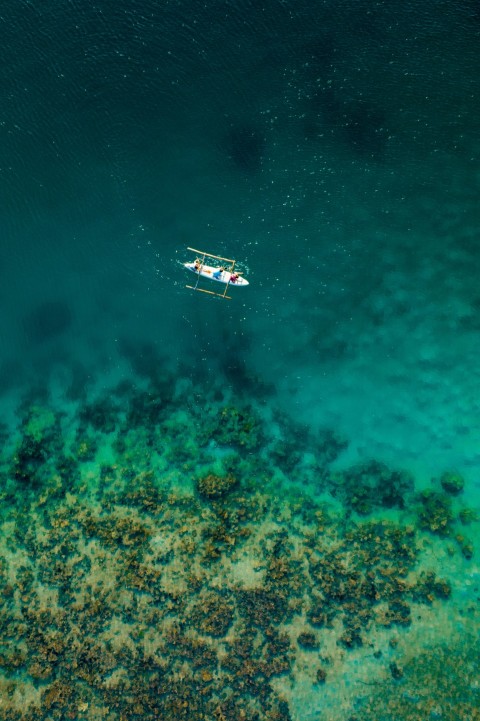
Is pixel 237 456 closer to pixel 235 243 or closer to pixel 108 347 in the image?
pixel 108 347

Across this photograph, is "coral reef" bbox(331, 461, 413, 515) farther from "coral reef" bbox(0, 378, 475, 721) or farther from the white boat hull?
the white boat hull

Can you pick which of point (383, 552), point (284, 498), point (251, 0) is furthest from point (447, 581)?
point (251, 0)

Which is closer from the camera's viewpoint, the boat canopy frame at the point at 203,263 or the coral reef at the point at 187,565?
the coral reef at the point at 187,565

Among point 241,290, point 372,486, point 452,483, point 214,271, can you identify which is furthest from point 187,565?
point 214,271

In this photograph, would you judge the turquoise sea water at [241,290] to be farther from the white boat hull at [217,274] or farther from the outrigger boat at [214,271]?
the white boat hull at [217,274]

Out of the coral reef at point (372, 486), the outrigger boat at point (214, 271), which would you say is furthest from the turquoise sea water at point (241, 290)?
the outrigger boat at point (214, 271)
